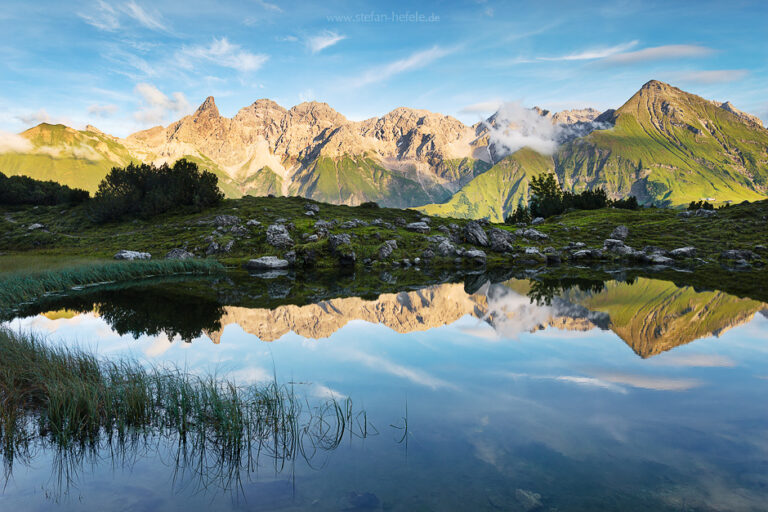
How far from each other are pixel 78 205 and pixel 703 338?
11419cm

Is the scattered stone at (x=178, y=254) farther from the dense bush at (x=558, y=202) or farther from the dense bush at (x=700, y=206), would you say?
the dense bush at (x=700, y=206)

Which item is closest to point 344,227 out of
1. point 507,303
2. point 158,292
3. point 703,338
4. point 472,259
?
point 472,259

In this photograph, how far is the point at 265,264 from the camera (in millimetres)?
59250

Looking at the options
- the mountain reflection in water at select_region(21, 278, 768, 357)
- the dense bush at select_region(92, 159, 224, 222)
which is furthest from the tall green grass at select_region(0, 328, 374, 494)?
the dense bush at select_region(92, 159, 224, 222)

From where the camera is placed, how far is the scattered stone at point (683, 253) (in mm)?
61812

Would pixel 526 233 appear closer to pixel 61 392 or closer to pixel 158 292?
pixel 158 292

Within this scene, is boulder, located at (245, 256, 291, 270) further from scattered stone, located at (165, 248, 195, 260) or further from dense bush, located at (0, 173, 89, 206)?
dense bush, located at (0, 173, 89, 206)

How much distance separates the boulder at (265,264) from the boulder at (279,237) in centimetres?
646

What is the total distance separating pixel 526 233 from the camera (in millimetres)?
80062

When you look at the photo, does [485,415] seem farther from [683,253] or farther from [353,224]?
[353,224]

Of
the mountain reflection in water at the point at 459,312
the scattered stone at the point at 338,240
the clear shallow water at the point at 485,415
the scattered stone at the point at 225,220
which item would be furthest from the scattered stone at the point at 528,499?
the scattered stone at the point at 225,220

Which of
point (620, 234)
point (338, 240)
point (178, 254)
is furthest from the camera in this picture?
point (620, 234)

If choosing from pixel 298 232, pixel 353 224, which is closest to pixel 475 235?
pixel 353 224

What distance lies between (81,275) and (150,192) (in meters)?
49.9
